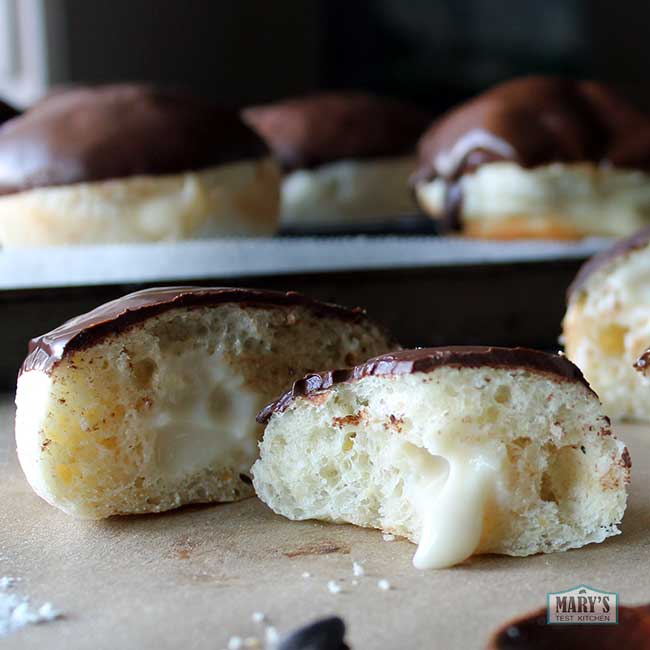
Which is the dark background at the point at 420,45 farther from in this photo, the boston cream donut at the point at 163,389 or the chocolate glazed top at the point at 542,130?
the boston cream donut at the point at 163,389

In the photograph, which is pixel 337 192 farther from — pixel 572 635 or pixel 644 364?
pixel 572 635

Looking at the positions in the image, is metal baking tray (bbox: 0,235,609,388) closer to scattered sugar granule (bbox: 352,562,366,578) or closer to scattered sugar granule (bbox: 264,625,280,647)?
scattered sugar granule (bbox: 352,562,366,578)

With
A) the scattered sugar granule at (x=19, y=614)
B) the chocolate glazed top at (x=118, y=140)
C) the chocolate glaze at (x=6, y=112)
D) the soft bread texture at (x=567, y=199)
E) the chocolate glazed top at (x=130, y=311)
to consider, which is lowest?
the scattered sugar granule at (x=19, y=614)

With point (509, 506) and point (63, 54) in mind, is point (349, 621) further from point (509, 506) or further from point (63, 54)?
point (63, 54)

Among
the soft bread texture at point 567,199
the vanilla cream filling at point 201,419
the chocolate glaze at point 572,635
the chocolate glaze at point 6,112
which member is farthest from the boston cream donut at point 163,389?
the chocolate glaze at point 6,112

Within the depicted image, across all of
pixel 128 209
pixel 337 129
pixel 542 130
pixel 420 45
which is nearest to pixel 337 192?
pixel 337 129

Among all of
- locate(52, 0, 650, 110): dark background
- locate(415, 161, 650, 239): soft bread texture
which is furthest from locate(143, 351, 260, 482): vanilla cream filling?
locate(52, 0, 650, 110): dark background

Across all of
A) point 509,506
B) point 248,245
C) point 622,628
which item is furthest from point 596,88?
point 622,628
